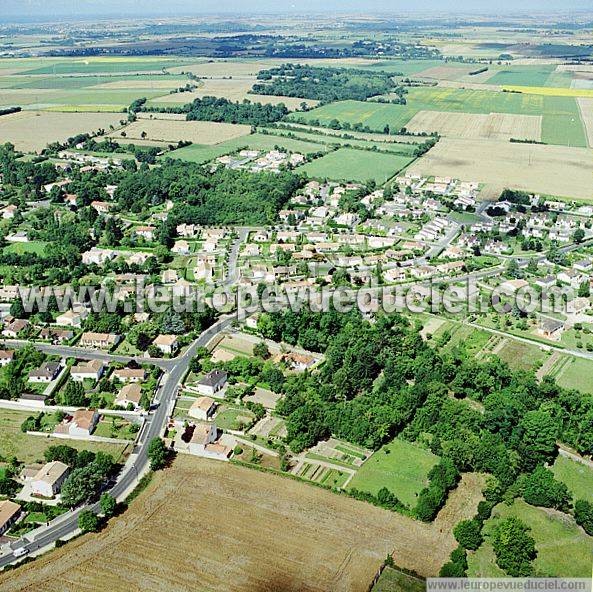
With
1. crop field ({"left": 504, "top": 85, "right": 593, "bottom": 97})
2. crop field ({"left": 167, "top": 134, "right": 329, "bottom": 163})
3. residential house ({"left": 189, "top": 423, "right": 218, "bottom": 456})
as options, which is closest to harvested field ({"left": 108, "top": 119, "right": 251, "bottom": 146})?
crop field ({"left": 167, "top": 134, "right": 329, "bottom": 163})

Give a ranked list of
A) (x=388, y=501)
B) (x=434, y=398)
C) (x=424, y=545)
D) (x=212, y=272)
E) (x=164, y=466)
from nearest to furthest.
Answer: (x=424, y=545), (x=388, y=501), (x=164, y=466), (x=434, y=398), (x=212, y=272)

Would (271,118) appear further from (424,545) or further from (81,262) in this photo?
(424,545)

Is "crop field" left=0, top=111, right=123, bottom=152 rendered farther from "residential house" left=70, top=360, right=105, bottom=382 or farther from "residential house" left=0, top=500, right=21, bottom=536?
"residential house" left=0, top=500, right=21, bottom=536

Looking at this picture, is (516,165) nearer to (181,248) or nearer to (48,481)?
(181,248)

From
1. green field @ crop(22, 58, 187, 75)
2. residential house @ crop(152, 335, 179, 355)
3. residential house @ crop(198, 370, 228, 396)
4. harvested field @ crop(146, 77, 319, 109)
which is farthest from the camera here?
green field @ crop(22, 58, 187, 75)

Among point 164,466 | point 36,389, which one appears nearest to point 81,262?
point 36,389

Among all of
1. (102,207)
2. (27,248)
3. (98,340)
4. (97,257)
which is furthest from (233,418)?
(102,207)
